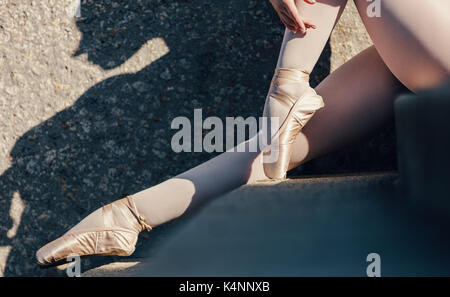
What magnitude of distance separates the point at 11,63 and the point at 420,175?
1.48 m

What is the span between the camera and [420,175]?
0.89 metres

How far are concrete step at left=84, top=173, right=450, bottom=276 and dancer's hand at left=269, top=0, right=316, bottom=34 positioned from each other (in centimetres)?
50

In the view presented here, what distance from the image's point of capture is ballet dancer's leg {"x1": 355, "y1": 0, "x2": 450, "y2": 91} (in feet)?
3.39

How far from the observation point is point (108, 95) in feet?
5.56

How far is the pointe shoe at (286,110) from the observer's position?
1.29 metres

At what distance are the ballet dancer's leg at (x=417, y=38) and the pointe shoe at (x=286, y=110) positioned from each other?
26 centimetres

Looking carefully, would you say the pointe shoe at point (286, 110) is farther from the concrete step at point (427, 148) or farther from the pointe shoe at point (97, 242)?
the pointe shoe at point (97, 242)

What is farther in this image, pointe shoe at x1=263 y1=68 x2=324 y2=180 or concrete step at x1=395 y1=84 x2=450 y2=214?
pointe shoe at x1=263 y1=68 x2=324 y2=180

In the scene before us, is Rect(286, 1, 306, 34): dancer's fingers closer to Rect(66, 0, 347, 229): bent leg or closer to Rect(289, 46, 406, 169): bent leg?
Rect(66, 0, 347, 229): bent leg

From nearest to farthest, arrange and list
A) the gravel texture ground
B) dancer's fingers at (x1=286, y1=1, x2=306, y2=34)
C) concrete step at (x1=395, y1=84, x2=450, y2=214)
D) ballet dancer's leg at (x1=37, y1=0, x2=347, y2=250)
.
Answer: concrete step at (x1=395, y1=84, x2=450, y2=214), dancer's fingers at (x1=286, y1=1, x2=306, y2=34), ballet dancer's leg at (x1=37, y1=0, x2=347, y2=250), the gravel texture ground

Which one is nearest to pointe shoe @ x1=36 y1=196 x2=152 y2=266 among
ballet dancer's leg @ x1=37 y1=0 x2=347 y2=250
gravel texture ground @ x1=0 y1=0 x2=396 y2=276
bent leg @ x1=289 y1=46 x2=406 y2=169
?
ballet dancer's leg @ x1=37 y1=0 x2=347 y2=250

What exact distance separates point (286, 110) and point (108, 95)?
736 millimetres
